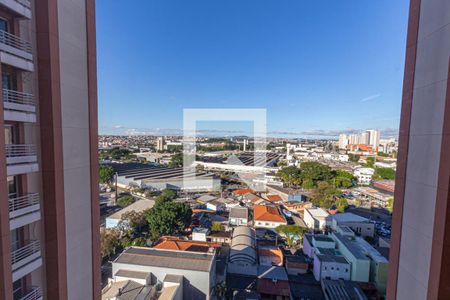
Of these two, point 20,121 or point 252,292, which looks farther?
point 252,292

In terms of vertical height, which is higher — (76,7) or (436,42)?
(76,7)

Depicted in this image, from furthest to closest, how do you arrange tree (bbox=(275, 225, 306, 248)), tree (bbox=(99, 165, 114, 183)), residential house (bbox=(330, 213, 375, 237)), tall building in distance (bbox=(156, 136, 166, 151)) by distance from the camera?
tall building in distance (bbox=(156, 136, 166, 151))
tree (bbox=(99, 165, 114, 183))
residential house (bbox=(330, 213, 375, 237))
tree (bbox=(275, 225, 306, 248))

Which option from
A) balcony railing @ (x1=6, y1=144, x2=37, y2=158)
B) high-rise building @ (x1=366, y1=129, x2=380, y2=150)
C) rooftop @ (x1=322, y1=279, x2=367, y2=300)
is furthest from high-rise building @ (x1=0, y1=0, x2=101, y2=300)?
high-rise building @ (x1=366, y1=129, x2=380, y2=150)

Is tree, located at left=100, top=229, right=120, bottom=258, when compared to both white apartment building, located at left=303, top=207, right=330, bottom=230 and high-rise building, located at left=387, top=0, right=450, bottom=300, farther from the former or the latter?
white apartment building, located at left=303, top=207, right=330, bottom=230

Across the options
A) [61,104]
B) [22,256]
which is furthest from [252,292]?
[61,104]

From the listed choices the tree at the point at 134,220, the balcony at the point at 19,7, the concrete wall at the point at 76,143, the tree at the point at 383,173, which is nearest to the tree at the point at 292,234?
the tree at the point at 134,220

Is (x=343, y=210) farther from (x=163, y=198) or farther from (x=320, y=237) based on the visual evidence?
(x=163, y=198)
